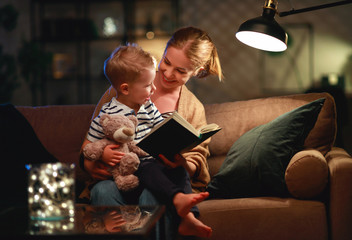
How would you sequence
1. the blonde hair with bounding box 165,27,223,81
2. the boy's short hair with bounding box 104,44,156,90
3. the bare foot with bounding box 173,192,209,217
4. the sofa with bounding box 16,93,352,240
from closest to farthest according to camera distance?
the bare foot with bounding box 173,192,209,217 → the sofa with bounding box 16,93,352,240 → the boy's short hair with bounding box 104,44,156,90 → the blonde hair with bounding box 165,27,223,81

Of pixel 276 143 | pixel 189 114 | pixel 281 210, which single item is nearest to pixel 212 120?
pixel 189 114

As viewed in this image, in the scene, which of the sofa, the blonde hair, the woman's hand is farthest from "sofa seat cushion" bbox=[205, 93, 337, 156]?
the woman's hand

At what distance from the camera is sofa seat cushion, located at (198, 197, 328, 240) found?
1.69m

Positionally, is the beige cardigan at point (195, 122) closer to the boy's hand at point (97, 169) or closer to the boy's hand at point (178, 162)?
the boy's hand at point (178, 162)

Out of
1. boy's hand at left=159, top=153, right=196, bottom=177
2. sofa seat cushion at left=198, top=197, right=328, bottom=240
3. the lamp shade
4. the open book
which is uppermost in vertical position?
the lamp shade

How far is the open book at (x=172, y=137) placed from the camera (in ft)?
4.77

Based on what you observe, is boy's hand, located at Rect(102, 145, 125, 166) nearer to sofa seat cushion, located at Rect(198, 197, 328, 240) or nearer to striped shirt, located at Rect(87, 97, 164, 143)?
striped shirt, located at Rect(87, 97, 164, 143)

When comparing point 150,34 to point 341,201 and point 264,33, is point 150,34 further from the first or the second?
point 341,201

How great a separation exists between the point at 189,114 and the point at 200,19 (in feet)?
12.1

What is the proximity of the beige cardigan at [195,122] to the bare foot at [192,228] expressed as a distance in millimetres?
365

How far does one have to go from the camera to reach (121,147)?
1.68 m

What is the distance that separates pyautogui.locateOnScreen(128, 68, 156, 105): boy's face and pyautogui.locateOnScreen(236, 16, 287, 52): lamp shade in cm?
45

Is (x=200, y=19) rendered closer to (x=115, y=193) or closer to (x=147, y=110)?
(x=147, y=110)

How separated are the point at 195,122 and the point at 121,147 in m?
0.47
